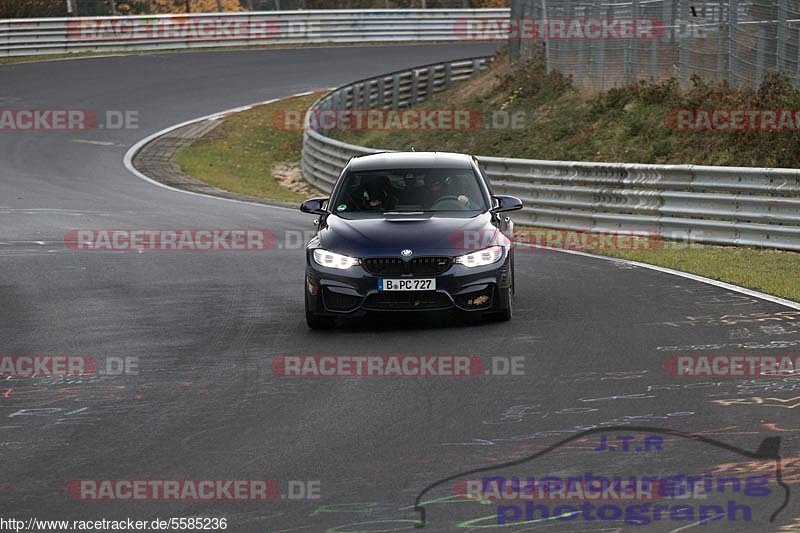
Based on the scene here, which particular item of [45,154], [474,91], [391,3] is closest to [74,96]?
[45,154]

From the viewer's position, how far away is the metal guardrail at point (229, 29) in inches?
1944

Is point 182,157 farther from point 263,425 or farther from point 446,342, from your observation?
point 263,425

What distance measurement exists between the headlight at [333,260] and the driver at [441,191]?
1381mm

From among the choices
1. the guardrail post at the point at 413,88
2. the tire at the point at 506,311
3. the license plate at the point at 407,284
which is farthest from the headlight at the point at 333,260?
the guardrail post at the point at 413,88

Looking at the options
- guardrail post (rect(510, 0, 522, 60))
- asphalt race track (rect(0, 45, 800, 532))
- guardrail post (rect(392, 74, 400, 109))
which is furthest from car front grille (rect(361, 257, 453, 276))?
guardrail post (rect(392, 74, 400, 109))

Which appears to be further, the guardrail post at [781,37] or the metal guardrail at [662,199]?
the guardrail post at [781,37]

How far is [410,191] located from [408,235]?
123 cm

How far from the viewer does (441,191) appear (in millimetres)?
13164

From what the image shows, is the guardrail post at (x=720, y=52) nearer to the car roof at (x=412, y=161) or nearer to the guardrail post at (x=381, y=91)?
the guardrail post at (x=381, y=91)

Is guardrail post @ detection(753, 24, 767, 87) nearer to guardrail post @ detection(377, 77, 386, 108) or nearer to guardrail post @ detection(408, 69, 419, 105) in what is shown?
guardrail post @ detection(377, 77, 386, 108)

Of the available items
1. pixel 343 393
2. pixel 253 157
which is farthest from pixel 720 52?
pixel 343 393

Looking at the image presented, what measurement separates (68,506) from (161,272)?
10002 mm

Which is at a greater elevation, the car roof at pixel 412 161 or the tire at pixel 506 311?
the car roof at pixel 412 161

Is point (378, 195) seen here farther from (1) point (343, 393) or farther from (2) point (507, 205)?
(1) point (343, 393)
